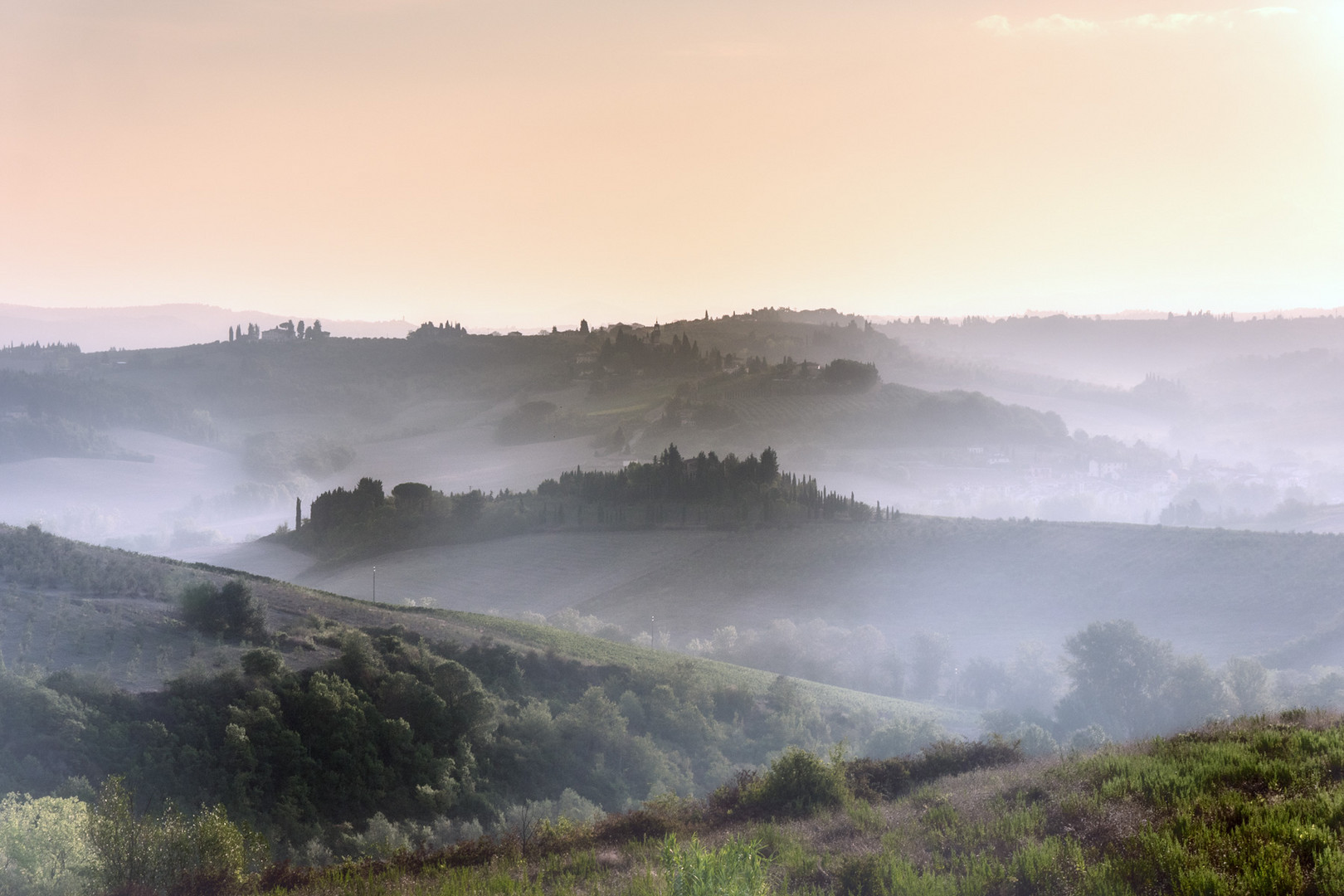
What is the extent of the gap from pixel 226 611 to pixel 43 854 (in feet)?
80.2

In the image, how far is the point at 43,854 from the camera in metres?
17.1

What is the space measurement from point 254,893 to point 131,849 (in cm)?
229

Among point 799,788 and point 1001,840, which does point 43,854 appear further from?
point 1001,840

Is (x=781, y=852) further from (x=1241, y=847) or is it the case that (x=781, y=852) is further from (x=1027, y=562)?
(x=1027, y=562)

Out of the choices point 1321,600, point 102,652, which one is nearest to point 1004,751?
point 102,652

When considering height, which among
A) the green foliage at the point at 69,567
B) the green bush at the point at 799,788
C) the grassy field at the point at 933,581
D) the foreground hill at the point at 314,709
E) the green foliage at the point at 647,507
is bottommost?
the grassy field at the point at 933,581

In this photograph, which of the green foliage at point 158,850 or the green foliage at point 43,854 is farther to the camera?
the green foliage at point 43,854

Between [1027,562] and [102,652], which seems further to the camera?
[1027,562]

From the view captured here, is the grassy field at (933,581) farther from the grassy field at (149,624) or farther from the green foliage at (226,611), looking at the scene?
the green foliage at (226,611)

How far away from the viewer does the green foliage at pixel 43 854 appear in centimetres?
1641

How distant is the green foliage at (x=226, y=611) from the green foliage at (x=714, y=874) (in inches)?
1347

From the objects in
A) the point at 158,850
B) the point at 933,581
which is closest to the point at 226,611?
the point at 158,850

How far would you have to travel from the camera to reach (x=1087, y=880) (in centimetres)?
1089

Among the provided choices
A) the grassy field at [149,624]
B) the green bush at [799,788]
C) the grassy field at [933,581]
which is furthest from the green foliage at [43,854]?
the grassy field at [933,581]
